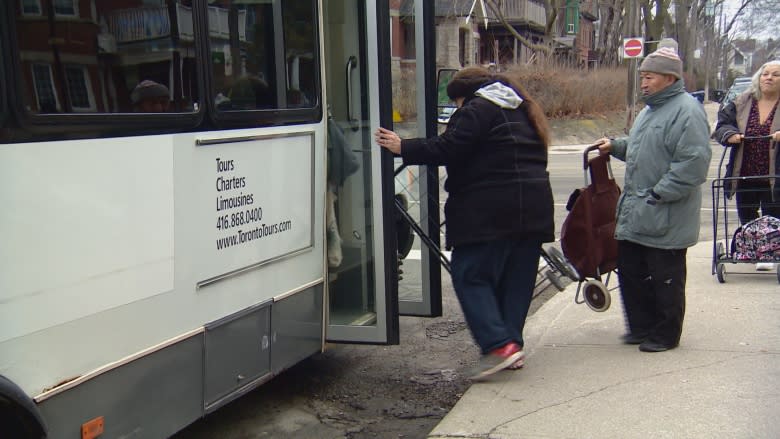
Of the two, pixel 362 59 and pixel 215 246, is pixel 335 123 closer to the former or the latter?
pixel 362 59

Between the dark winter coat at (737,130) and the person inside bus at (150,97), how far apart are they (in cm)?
475

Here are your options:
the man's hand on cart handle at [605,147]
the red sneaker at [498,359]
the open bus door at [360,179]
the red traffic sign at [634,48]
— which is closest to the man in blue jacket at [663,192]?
the man's hand on cart handle at [605,147]

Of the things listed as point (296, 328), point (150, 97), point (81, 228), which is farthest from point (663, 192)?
point (81, 228)

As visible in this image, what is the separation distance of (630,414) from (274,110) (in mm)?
2318

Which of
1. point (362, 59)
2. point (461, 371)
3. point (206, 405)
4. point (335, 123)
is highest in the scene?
point (362, 59)

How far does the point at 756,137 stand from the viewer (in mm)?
7121

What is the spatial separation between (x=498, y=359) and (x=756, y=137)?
131 inches

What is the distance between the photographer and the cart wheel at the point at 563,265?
18.6ft

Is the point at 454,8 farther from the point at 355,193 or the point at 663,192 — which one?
the point at 663,192

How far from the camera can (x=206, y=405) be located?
416 cm

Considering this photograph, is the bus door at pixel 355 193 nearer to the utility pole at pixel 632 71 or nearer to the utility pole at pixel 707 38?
the utility pole at pixel 632 71

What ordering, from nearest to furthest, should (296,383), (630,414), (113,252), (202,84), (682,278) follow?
(113,252), (202,84), (630,414), (682,278), (296,383)

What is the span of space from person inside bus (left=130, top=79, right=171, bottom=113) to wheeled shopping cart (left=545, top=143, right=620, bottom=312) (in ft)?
8.87

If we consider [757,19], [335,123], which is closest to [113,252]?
[335,123]
